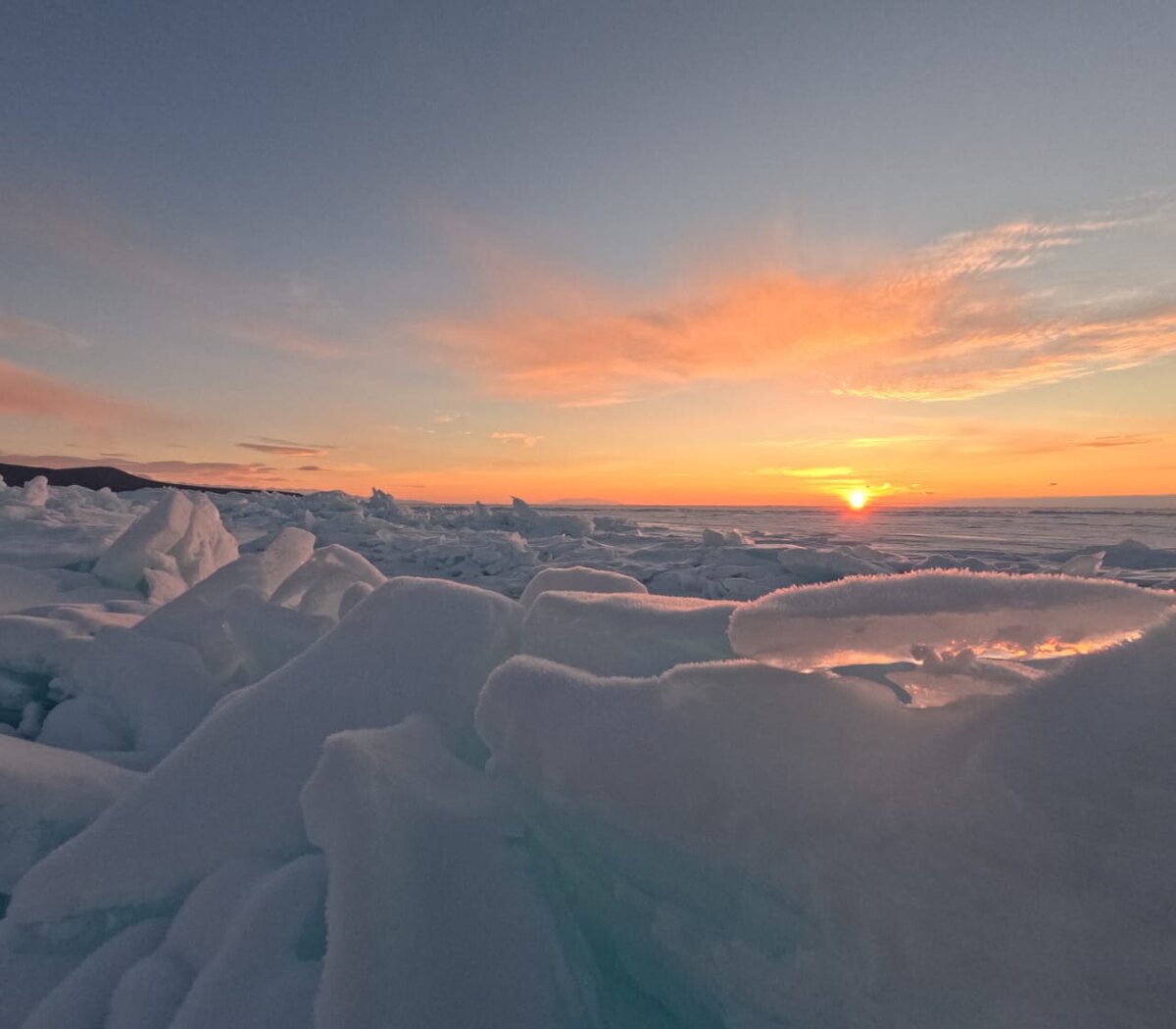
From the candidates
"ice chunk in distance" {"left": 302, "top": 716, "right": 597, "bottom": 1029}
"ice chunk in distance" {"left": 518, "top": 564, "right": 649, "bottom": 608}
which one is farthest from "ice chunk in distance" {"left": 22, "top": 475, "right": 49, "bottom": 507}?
"ice chunk in distance" {"left": 302, "top": 716, "right": 597, "bottom": 1029}

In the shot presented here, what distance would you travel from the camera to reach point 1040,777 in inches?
27.7

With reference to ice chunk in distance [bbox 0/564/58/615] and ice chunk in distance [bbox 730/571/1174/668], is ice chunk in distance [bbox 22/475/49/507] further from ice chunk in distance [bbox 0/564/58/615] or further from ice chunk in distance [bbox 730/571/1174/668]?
ice chunk in distance [bbox 730/571/1174/668]

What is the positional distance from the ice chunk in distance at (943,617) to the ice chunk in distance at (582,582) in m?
0.67

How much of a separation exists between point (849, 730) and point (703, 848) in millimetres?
246

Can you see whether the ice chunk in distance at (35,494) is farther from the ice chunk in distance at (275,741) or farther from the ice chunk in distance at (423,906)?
the ice chunk in distance at (423,906)

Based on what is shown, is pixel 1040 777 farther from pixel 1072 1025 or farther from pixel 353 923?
pixel 353 923

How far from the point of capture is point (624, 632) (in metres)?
1.28

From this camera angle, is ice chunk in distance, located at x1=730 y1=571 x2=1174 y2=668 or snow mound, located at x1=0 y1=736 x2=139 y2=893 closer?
ice chunk in distance, located at x1=730 y1=571 x2=1174 y2=668

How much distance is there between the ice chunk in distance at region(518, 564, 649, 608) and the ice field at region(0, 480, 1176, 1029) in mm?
216

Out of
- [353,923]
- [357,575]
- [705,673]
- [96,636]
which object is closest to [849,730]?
[705,673]

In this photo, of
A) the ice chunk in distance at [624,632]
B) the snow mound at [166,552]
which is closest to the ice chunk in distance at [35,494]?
the snow mound at [166,552]

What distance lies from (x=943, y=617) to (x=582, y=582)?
883mm

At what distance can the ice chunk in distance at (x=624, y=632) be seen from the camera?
1212 mm

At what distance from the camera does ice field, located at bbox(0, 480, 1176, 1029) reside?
68 cm
